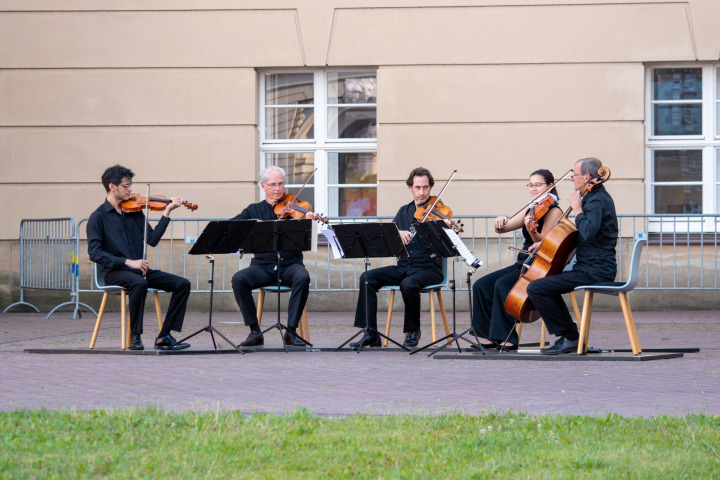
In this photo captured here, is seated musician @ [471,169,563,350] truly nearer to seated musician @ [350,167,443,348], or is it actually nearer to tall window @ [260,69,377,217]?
seated musician @ [350,167,443,348]

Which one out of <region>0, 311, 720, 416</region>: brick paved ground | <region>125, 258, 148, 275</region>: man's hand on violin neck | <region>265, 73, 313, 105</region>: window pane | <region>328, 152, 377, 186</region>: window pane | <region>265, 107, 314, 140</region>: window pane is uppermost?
<region>265, 73, 313, 105</region>: window pane

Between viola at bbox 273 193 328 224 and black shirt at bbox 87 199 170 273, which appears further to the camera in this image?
viola at bbox 273 193 328 224

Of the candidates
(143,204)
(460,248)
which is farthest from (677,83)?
(143,204)

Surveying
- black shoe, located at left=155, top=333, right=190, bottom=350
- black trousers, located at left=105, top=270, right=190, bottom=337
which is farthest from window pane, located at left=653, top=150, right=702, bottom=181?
black shoe, located at left=155, top=333, right=190, bottom=350

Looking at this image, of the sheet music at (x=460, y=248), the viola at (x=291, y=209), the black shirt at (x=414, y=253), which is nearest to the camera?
the sheet music at (x=460, y=248)

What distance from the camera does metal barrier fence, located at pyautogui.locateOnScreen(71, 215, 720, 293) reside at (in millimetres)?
11664

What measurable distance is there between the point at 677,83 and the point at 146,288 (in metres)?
6.88

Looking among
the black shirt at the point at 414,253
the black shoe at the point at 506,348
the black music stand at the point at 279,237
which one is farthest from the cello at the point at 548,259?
the black music stand at the point at 279,237

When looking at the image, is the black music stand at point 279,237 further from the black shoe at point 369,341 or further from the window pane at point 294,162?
the window pane at point 294,162

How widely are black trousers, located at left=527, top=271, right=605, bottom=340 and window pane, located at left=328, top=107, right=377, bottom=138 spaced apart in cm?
521

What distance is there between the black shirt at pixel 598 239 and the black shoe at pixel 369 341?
1791 millimetres

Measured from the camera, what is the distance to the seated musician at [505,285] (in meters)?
8.18

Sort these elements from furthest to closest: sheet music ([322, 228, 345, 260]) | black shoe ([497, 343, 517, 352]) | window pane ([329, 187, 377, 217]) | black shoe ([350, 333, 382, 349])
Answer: window pane ([329, 187, 377, 217])
black shoe ([350, 333, 382, 349])
sheet music ([322, 228, 345, 260])
black shoe ([497, 343, 517, 352])

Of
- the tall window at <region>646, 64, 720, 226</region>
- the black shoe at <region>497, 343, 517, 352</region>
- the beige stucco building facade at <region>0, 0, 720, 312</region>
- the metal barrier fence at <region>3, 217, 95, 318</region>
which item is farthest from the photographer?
the tall window at <region>646, 64, 720, 226</region>
